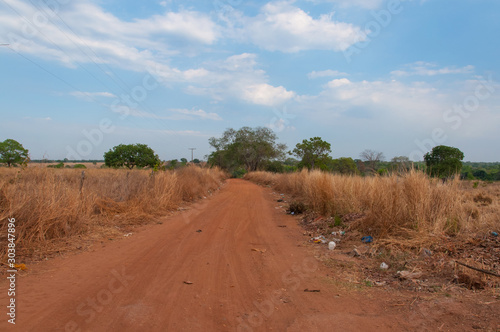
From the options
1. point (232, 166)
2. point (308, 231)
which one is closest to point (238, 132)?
point (232, 166)

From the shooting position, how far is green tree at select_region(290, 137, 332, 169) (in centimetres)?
3241

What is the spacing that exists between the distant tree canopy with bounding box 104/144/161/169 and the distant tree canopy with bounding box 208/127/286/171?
1232 centimetres

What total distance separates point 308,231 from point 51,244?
6.48 meters

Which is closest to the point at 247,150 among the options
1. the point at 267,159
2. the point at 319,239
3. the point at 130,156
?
the point at 267,159

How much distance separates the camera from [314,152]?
33.1 metres

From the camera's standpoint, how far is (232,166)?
57594mm

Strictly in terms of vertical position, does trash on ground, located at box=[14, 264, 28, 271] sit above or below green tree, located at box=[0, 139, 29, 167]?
below

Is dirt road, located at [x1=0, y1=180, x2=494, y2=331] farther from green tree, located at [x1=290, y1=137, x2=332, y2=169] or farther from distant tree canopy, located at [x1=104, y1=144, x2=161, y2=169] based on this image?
distant tree canopy, located at [x1=104, y1=144, x2=161, y2=169]

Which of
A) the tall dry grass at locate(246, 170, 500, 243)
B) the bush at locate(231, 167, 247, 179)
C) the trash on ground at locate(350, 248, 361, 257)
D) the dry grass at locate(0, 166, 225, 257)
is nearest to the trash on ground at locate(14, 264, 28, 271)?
the dry grass at locate(0, 166, 225, 257)

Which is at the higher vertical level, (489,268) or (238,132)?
(238,132)

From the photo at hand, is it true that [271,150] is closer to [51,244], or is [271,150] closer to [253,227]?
[253,227]

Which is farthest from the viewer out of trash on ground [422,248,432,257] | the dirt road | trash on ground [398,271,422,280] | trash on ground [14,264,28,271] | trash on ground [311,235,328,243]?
trash on ground [311,235,328,243]

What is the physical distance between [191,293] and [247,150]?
164 ft

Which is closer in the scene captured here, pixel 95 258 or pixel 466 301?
pixel 466 301
